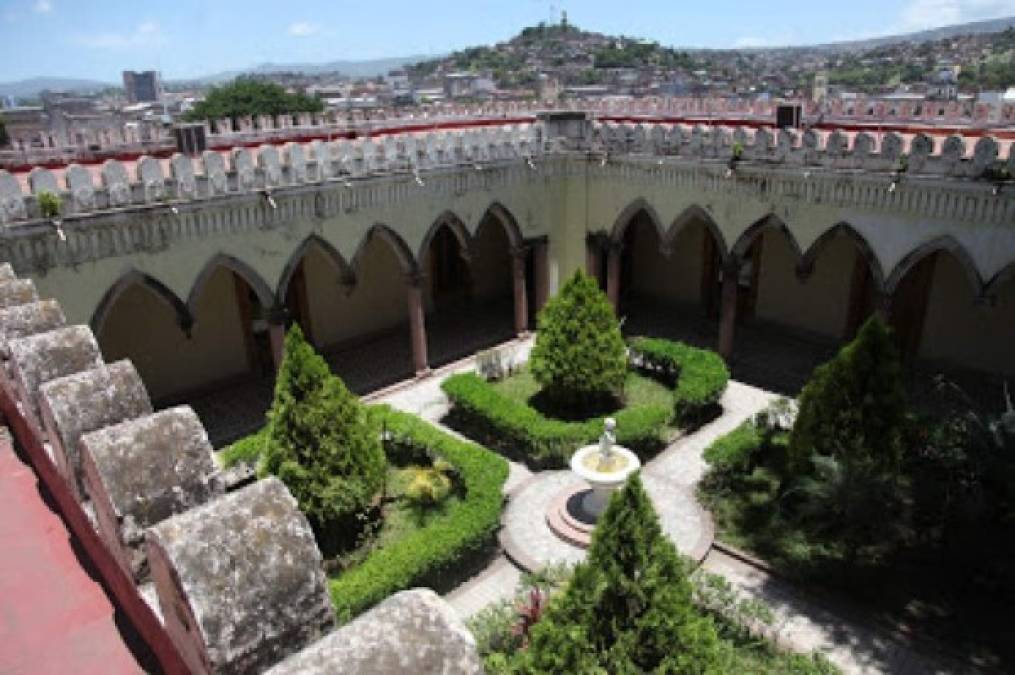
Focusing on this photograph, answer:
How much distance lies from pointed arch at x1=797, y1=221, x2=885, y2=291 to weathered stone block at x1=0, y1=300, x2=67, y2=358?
1242cm

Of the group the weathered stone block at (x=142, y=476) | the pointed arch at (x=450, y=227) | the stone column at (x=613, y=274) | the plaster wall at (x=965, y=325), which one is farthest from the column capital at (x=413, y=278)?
the weathered stone block at (x=142, y=476)

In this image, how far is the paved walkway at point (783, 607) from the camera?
7.80 m

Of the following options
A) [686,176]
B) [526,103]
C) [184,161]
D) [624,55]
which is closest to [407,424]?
Answer: [184,161]

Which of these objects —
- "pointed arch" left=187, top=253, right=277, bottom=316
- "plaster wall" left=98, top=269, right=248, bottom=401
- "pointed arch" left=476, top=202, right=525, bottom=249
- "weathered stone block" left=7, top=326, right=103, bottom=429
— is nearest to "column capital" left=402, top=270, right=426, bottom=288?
"pointed arch" left=476, top=202, right=525, bottom=249

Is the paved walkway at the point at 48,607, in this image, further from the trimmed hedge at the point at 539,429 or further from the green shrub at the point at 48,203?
the trimmed hedge at the point at 539,429

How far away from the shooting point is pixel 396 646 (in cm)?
217

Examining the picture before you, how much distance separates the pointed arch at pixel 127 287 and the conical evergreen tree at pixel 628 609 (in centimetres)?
846

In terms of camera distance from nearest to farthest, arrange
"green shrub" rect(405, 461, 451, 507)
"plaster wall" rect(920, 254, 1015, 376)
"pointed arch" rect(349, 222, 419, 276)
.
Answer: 1. "green shrub" rect(405, 461, 451, 507)
2. "pointed arch" rect(349, 222, 419, 276)
3. "plaster wall" rect(920, 254, 1015, 376)

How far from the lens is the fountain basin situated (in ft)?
32.2

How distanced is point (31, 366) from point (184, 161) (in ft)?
27.7

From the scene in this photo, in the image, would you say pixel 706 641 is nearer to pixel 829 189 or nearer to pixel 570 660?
pixel 570 660

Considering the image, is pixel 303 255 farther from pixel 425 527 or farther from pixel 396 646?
pixel 396 646

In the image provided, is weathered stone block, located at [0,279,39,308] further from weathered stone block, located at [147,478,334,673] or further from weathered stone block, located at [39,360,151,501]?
weathered stone block, located at [147,478,334,673]

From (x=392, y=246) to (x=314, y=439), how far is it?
6.37m
